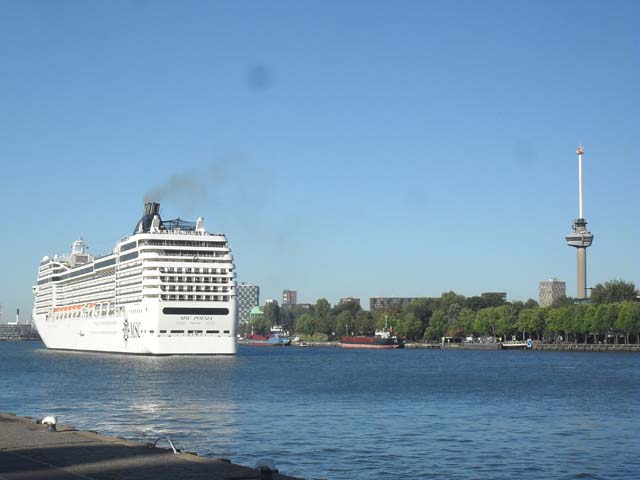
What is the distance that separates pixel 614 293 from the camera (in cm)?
17412

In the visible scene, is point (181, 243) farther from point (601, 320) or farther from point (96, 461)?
point (96, 461)

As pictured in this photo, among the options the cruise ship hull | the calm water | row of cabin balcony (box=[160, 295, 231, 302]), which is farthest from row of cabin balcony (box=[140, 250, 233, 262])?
the calm water

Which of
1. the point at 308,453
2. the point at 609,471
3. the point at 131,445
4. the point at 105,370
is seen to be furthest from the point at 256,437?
the point at 105,370

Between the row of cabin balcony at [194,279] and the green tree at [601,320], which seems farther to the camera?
the green tree at [601,320]

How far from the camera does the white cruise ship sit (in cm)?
10106

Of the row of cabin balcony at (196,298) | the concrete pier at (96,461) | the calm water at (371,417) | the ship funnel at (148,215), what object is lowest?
the calm water at (371,417)

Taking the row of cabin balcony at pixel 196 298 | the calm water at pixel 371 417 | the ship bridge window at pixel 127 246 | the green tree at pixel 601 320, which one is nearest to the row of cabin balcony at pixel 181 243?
the ship bridge window at pixel 127 246

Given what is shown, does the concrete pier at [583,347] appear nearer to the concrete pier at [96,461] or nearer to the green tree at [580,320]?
the green tree at [580,320]

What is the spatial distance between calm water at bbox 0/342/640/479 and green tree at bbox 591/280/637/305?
96.2m

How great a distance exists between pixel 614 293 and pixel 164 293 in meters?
104

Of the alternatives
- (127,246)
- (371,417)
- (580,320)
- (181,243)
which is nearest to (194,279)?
(181,243)

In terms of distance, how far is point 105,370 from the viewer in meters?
85.5

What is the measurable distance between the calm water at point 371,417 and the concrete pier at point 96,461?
4761 mm

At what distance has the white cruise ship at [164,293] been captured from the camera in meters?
101
